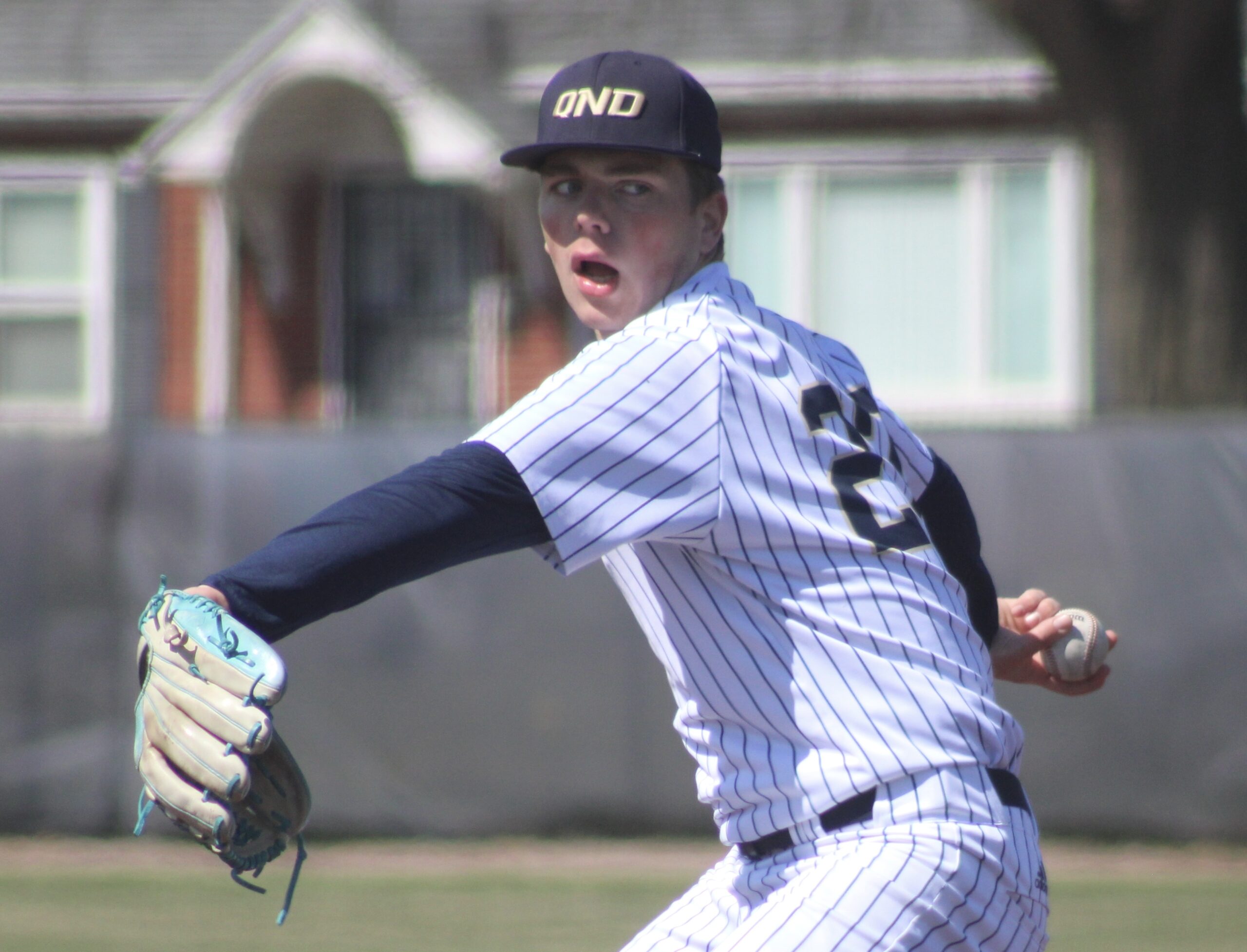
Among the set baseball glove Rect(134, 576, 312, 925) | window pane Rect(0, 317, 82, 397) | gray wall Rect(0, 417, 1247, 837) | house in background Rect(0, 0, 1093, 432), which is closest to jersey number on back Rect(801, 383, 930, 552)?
baseball glove Rect(134, 576, 312, 925)

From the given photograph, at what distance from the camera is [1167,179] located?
27.6 ft

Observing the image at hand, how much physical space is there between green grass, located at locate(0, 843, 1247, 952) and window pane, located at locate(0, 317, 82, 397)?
719 centimetres

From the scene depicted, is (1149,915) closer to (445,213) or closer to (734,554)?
(734,554)

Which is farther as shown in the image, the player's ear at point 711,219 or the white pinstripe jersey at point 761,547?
the player's ear at point 711,219

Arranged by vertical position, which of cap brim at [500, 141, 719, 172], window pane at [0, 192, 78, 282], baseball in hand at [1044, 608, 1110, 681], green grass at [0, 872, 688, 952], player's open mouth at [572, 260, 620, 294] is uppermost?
window pane at [0, 192, 78, 282]

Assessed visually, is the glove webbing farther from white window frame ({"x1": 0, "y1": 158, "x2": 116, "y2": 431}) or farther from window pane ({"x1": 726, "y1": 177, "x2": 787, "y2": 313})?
white window frame ({"x1": 0, "y1": 158, "x2": 116, "y2": 431})

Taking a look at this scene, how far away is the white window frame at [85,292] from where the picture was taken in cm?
1322

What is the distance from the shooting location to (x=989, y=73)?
12.4m

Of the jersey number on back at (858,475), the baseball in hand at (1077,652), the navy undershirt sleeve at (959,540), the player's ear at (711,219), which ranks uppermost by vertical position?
the player's ear at (711,219)

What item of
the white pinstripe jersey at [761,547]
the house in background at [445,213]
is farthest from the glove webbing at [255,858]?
the house in background at [445,213]

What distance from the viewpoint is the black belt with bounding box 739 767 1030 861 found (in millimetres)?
2047

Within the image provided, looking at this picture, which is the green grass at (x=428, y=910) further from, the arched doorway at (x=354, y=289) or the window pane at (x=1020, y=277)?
the arched doorway at (x=354, y=289)

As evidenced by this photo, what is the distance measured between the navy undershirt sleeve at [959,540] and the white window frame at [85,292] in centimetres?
1141

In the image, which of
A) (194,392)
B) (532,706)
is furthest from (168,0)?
(532,706)
